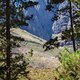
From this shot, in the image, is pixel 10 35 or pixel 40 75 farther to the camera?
pixel 40 75

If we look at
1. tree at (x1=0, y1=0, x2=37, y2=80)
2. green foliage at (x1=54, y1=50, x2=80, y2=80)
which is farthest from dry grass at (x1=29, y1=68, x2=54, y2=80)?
green foliage at (x1=54, y1=50, x2=80, y2=80)

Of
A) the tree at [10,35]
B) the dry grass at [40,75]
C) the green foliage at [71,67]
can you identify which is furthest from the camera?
the dry grass at [40,75]

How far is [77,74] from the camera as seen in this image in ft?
43.8

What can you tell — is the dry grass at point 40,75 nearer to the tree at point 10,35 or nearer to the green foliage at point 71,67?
the tree at point 10,35

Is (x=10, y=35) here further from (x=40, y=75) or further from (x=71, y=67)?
(x=40, y=75)

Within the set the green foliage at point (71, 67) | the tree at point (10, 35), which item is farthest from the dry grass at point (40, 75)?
the green foliage at point (71, 67)

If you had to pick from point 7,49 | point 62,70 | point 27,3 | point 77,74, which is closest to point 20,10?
point 27,3

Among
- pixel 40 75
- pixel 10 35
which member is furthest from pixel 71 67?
pixel 40 75

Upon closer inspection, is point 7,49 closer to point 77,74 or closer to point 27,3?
point 27,3

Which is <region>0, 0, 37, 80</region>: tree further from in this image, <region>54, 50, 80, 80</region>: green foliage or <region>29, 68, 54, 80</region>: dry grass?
<region>29, 68, 54, 80</region>: dry grass

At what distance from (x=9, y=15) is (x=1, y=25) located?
2.38 ft

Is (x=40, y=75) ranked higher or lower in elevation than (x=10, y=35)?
lower

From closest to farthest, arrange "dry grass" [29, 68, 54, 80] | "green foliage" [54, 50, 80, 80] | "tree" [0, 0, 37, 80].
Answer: "green foliage" [54, 50, 80, 80] → "tree" [0, 0, 37, 80] → "dry grass" [29, 68, 54, 80]

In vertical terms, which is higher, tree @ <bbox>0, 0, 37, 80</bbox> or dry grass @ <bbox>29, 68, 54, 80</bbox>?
tree @ <bbox>0, 0, 37, 80</bbox>
